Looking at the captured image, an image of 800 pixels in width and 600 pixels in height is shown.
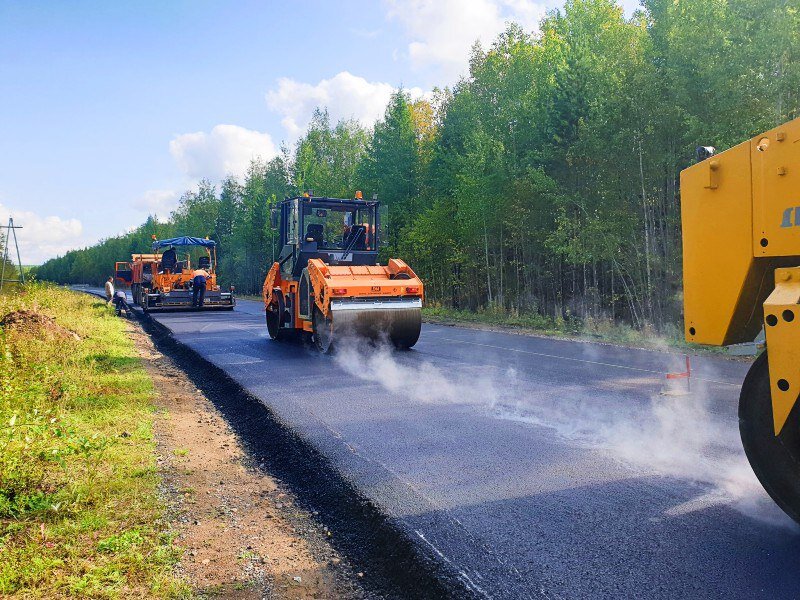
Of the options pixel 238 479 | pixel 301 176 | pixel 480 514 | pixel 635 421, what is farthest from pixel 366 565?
pixel 301 176

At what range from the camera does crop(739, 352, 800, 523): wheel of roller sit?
3.34m

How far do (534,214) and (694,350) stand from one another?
36.2 ft

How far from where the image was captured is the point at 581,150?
66.7 feet

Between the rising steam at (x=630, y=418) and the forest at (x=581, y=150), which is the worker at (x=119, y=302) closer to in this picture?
the forest at (x=581, y=150)

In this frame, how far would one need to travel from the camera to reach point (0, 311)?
522 inches

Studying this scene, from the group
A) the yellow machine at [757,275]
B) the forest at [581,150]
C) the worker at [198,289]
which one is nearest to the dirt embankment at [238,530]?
the yellow machine at [757,275]

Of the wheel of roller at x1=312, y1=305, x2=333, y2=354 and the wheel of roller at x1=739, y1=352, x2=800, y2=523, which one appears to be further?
the wheel of roller at x1=312, y1=305, x2=333, y2=354

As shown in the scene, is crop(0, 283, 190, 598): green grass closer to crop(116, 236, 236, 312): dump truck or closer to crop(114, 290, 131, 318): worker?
crop(114, 290, 131, 318): worker

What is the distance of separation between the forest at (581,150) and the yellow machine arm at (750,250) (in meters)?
11.7

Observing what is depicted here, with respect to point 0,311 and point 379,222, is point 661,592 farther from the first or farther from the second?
point 0,311

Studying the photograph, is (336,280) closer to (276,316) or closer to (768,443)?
(276,316)

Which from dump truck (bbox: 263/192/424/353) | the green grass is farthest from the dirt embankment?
dump truck (bbox: 263/192/424/353)

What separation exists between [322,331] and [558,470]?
7458 millimetres

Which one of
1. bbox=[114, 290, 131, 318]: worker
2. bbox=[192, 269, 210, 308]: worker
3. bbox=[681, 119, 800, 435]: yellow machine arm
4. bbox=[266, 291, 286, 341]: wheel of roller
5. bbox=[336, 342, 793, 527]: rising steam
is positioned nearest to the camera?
bbox=[681, 119, 800, 435]: yellow machine arm
